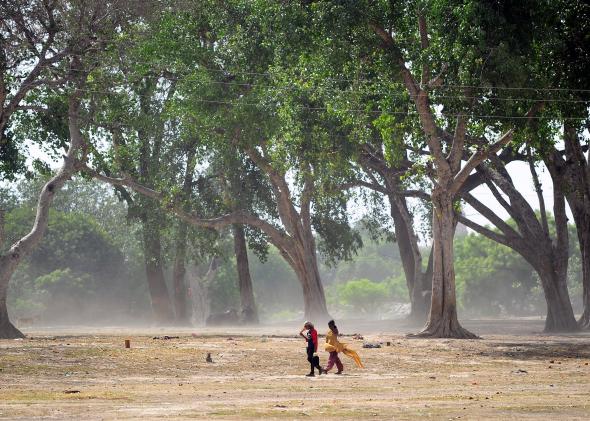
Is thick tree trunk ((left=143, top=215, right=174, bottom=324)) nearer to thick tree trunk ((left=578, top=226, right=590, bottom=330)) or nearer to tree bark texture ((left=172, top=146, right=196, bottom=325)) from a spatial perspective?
tree bark texture ((left=172, top=146, right=196, bottom=325))

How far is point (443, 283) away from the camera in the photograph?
36.4m

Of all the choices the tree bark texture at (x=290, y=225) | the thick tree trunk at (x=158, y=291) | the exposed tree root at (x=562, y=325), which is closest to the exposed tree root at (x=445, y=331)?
the exposed tree root at (x=562, y=325)

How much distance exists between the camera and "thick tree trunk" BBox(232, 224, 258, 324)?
5916cm

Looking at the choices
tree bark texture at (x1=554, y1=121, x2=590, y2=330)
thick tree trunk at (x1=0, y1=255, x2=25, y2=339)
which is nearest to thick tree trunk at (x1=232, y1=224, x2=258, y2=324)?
tree bark texture at (x1=554, y1=121, x2=590, y2=330)

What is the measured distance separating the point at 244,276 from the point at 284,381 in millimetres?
38525

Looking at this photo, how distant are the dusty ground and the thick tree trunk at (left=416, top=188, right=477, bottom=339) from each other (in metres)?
1.96

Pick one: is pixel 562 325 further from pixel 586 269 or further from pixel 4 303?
pixel 4 303

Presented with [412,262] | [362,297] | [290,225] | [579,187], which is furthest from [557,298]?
[362,297]

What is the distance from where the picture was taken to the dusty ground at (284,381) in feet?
48.1

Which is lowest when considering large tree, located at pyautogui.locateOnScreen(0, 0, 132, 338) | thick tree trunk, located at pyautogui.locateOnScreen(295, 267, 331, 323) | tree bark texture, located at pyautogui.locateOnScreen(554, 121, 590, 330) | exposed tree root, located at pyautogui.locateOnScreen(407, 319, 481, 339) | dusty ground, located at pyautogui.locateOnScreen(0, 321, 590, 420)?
dusty ground, located at pyautogui.locateOnScreen(0, 321, 590, 420)

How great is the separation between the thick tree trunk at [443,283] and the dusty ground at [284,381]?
1.96m

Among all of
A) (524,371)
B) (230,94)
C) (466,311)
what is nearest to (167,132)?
(230,94)

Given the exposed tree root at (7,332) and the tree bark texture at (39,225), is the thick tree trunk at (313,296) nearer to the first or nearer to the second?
the tree bark texture at (39,225)

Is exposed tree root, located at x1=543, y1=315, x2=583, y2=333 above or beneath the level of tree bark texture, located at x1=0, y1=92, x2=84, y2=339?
beneath
